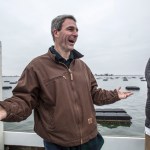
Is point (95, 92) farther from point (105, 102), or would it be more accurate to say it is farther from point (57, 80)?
point (57, 80)

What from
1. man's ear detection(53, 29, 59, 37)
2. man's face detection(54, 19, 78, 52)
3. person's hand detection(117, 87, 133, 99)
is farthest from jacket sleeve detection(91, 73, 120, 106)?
man's ear detection(53, 29, 59, 37)

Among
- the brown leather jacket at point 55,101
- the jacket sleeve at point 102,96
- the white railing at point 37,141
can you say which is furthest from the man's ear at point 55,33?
the white railing at point 37,141

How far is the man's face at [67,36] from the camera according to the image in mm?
2180

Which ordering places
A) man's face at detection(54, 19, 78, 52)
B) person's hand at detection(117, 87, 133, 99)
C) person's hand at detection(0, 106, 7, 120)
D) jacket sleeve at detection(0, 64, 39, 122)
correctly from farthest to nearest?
person's hand at detection(117, 87, 133, 99) → man's face at detection(54, 19, 78, 52) → jacket sleeve at detection(0, 64, 39, 122) → person's hand at detection(0, 106, 7, 120)

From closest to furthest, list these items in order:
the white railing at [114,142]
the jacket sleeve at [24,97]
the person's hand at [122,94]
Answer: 1. the jacket sleeve at [24,97]
2. the person's hand at [122,94]
3. the white railing at [114,142]

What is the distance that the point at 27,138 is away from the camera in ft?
10.0

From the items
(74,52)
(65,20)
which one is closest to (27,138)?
(74,52)

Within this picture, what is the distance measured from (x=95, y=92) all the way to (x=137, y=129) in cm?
2510

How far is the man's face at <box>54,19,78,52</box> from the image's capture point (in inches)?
85.8

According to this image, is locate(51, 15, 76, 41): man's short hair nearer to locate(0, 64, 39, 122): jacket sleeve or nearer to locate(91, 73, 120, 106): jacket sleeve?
locate(0, 64, 39, 122): jacket sleeve

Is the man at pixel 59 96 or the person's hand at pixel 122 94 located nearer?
the man at pixel 59 96

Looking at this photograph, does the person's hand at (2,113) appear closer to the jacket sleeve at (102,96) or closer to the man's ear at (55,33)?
the man's ear at (55,33)

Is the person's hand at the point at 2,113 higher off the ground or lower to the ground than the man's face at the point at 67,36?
lower

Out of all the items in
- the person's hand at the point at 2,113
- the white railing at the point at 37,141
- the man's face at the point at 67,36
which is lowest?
the white railing at the point at 37,141
